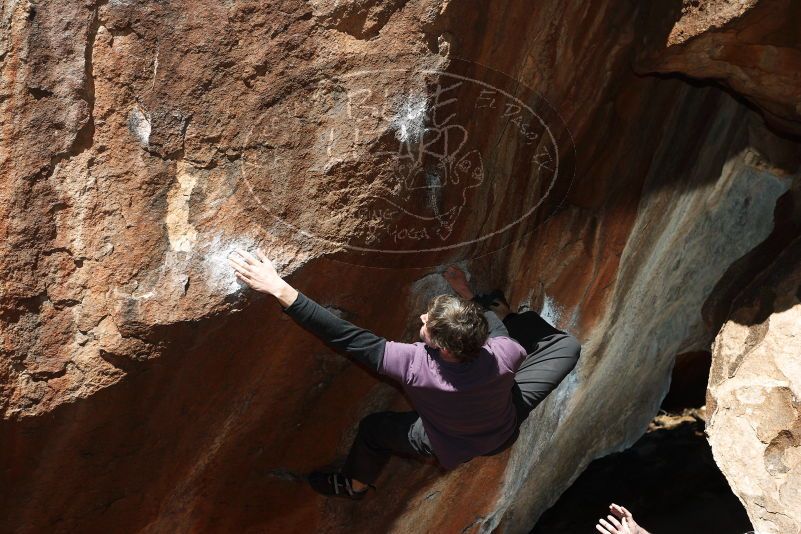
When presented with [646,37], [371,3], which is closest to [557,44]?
[646,37]

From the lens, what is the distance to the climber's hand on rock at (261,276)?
9.03 feet

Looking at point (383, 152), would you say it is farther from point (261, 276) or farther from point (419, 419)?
point (419, 419)

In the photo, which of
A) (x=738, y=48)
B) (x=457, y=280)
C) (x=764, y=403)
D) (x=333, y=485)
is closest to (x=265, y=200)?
(x=457, y=280)

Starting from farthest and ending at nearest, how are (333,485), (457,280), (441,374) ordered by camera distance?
1. (333,485)
2. (457,280)
3. (441,374)

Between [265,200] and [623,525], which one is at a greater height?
[265,200]

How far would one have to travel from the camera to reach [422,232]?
120 inches

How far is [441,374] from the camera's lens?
2.91 m

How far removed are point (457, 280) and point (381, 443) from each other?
731mm

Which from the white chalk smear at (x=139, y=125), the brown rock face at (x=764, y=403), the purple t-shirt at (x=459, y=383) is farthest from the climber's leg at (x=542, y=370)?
the white chalk smear at (x=139, y=125)

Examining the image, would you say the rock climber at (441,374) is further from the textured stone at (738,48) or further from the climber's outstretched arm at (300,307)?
the textured stone at (738,48)

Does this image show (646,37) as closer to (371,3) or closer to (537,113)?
(537,113)

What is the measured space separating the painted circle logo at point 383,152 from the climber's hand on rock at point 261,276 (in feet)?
0.43

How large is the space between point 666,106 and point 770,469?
156 centimetres

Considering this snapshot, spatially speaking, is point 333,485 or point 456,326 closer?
point 456,326
